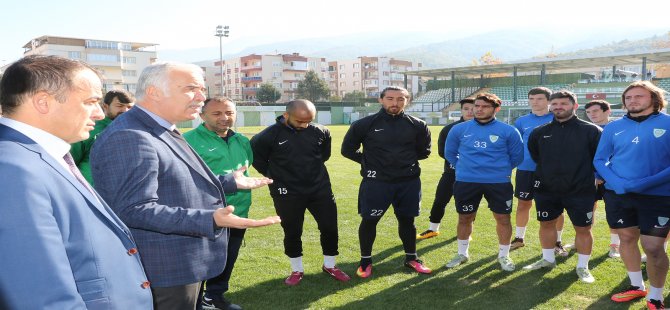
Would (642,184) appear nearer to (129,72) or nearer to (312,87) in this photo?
(312,87)

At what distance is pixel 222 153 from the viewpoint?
437 centimetres

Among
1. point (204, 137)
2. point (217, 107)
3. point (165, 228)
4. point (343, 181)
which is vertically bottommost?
point (343, 181)

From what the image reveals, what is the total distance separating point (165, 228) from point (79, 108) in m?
0.67

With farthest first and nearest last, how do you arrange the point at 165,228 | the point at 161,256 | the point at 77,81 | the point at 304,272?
the point at 304,272 → the point at 161,256 → the point at 165,228 → the point at 77,81

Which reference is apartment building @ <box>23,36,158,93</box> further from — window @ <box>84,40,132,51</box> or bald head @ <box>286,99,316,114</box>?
bald head @ <box>286,99,316,114</box>

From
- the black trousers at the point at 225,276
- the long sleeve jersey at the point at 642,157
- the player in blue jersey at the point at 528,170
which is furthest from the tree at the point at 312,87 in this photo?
the long sleeve jersey at the point at 642,157

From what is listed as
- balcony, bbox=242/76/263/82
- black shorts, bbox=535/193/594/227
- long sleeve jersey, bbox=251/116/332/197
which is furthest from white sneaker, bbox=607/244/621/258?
balcony, bbox=242/76/263/82

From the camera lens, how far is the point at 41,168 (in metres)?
1.44

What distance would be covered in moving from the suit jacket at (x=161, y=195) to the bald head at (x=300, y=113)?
248 cm

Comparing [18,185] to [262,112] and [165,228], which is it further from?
[262,112]

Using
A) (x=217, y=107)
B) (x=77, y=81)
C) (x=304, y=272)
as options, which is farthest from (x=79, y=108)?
(x=304, y=272)

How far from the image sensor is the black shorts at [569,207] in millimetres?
5047

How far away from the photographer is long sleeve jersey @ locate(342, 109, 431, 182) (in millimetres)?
5352

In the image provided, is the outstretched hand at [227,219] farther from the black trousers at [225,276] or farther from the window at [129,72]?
the window at [129,72]
